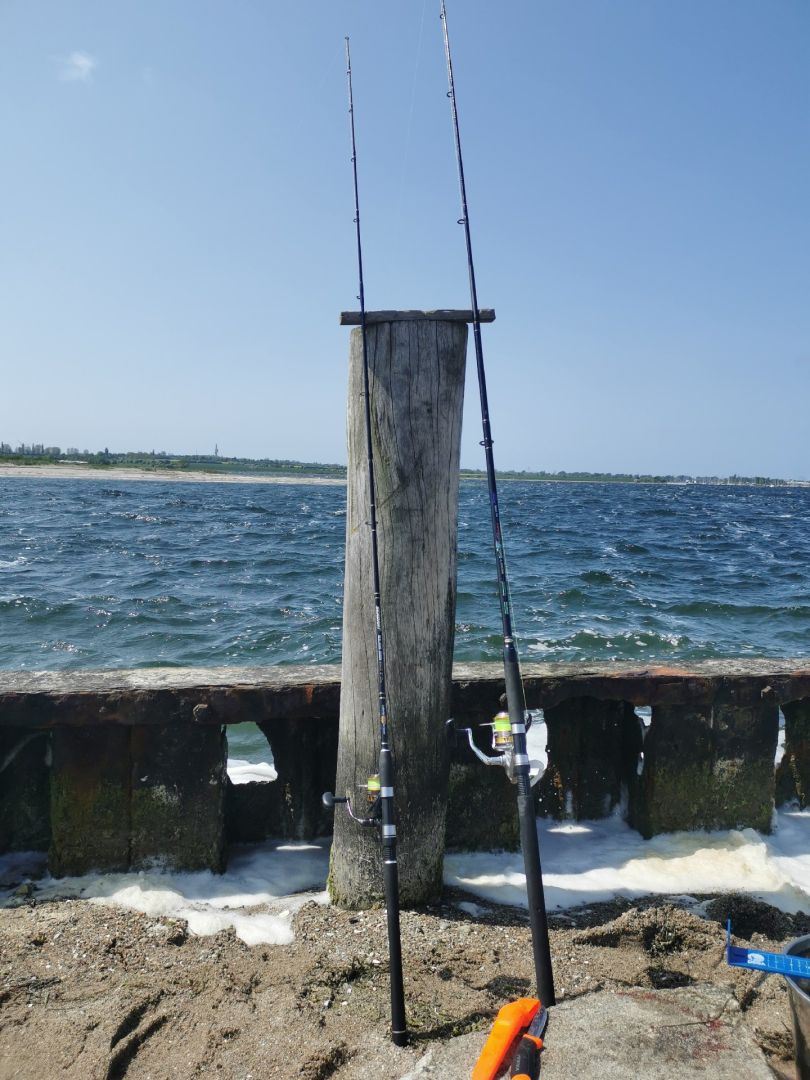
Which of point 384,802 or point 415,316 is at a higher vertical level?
point 415,316

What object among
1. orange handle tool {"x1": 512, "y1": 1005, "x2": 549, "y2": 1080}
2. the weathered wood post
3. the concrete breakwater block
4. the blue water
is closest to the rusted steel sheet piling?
the weathered wood post

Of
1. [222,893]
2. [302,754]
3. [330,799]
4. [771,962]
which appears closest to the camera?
[771,962]

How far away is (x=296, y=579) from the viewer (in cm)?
1645

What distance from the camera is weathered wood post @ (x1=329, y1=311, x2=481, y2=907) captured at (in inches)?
121

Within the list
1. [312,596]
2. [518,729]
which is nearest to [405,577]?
[518,729]

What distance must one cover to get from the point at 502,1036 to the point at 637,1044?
14.4 inches

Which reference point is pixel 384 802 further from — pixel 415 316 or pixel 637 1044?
pixel 415 316

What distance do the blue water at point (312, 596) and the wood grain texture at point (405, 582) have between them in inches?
162

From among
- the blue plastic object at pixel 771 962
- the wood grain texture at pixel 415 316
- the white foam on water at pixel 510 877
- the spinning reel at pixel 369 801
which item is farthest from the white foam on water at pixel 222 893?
the wood grain texture at pixel 415 316

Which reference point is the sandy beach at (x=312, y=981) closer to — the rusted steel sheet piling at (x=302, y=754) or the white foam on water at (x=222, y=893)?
the white foam on water at (x=222, y=893)

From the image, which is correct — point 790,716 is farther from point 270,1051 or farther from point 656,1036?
point 270,1051

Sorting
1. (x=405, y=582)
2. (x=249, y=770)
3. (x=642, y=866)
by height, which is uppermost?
(x=405, y=582)

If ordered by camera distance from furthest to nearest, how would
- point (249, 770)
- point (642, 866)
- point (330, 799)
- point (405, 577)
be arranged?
point (249, 770)
point (642, 866)
point (405, 577)
point (330, 799)

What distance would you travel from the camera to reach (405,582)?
3.11 m
